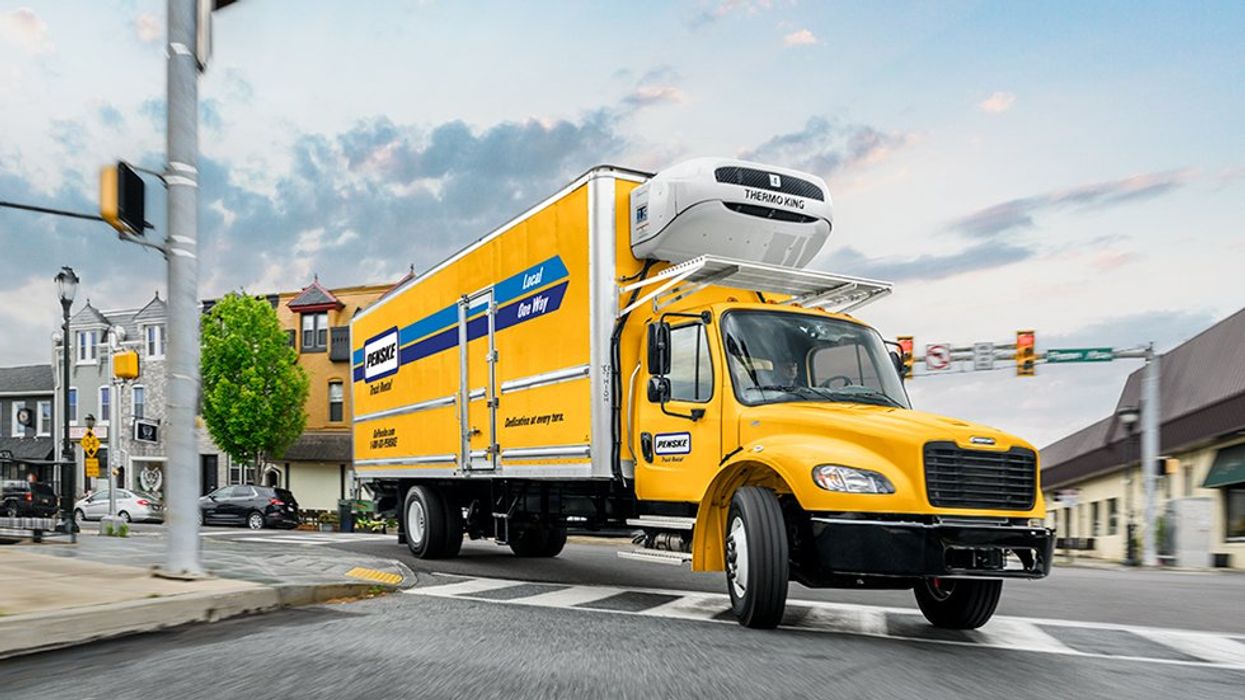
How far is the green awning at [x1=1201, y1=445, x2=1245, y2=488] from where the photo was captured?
25500 millimetres

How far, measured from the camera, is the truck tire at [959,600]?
7.70m

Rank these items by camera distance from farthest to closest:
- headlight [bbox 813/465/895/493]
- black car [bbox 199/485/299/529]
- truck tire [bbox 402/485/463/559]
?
black car [bbox 199/485/299/529]
truck tire [bbox 402/485/463/559]
headlight [bbox 813/465/895/493]

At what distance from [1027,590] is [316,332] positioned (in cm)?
4181

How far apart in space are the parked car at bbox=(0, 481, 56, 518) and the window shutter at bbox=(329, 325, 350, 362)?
31.0 meters

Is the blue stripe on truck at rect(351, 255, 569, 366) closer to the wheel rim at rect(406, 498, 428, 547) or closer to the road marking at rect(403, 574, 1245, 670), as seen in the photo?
the wheel rim at rect(406, 498, 428, 547)

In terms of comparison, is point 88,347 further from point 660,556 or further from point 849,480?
point 849,480

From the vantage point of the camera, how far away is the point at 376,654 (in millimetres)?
6168

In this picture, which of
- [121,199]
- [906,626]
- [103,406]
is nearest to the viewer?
[906,626]

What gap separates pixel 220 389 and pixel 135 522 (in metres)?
7.65

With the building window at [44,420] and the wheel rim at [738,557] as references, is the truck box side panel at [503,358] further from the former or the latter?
the building window at [44,420]

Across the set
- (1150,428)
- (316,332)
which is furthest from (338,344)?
(1150,428)

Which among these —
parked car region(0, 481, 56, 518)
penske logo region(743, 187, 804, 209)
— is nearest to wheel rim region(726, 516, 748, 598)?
penske logo region(743, 187, 804, 209)

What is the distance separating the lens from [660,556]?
891 centimetres

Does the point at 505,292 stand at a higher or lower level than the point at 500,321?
higher
